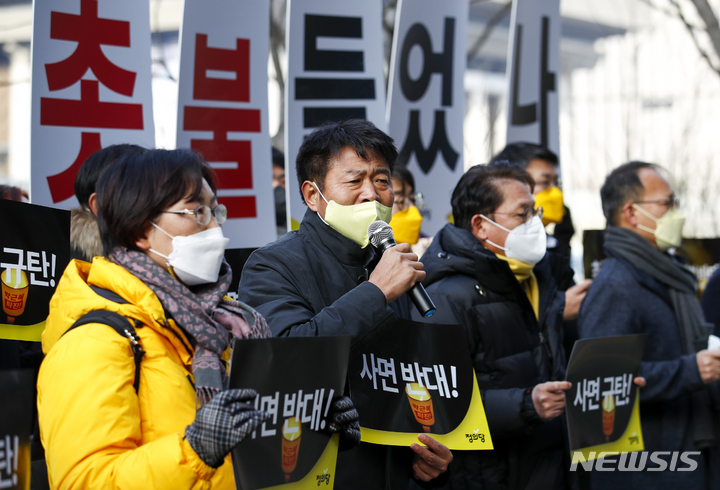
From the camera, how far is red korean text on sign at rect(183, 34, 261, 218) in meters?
3.90

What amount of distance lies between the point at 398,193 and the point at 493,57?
12356 millimetres

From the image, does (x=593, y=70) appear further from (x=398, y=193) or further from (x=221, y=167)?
(x=221, y=167)

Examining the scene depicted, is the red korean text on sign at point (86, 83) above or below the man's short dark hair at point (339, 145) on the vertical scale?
above

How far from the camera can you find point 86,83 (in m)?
3.55

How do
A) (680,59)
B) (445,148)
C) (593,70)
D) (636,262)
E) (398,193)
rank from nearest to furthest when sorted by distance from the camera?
(636,262) < (398,193) < (445,148) < (680,59) < (593,70)

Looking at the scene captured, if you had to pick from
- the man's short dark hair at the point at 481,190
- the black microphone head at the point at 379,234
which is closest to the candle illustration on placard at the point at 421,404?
the black microphone head at the point at 379,234

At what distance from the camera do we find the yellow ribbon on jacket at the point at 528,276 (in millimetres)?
3309

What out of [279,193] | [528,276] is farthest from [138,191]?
[279,193]

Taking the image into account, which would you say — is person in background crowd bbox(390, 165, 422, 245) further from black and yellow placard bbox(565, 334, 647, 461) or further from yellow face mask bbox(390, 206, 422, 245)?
black and yellow placard bbox(565, 334, 647, 461)

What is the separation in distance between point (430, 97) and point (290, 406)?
367 cm

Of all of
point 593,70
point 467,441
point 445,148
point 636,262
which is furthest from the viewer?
point 593,70

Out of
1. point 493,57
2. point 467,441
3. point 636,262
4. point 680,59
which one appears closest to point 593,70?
point 680,59

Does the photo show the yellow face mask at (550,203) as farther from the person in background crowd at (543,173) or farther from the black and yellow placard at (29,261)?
the black and yellow placard at (29,261)

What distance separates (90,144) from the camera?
3.54 metres
